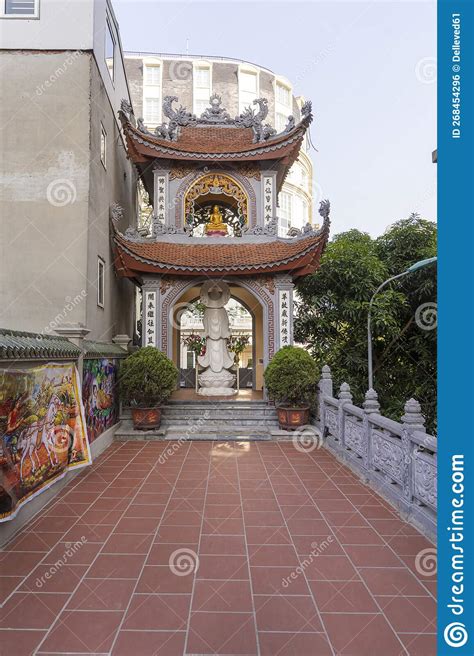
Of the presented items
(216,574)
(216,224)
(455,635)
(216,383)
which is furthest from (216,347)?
(455,635)

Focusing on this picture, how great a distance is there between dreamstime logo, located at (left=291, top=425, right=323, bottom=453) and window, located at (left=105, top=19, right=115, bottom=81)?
1021 centimetres

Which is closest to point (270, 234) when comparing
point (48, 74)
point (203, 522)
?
point (48, 74)

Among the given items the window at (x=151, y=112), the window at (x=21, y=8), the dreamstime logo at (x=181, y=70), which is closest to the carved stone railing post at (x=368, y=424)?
the window at (x=21, y=8)

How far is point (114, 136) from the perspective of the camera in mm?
11078

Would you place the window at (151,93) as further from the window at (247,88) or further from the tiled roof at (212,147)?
the tiled roof at (212,147)

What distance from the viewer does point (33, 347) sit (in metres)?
4.85

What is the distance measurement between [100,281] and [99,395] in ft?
9.63

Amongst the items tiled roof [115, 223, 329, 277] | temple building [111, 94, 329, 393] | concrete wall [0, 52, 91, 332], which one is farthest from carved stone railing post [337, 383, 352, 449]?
concrete wall [0, 52, 91, 332]

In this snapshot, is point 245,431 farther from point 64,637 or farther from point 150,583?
point 64,637

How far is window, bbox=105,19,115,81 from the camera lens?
33.4ft

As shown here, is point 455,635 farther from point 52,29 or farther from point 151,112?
point 151,112

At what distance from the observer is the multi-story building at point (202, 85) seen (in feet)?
106

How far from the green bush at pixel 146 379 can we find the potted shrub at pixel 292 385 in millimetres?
2277

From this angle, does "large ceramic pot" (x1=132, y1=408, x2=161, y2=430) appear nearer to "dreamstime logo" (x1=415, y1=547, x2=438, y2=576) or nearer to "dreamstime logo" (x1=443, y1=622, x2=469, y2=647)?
"dreamstime logo" (x1=415, y1=547, x2=438, y2=576)
